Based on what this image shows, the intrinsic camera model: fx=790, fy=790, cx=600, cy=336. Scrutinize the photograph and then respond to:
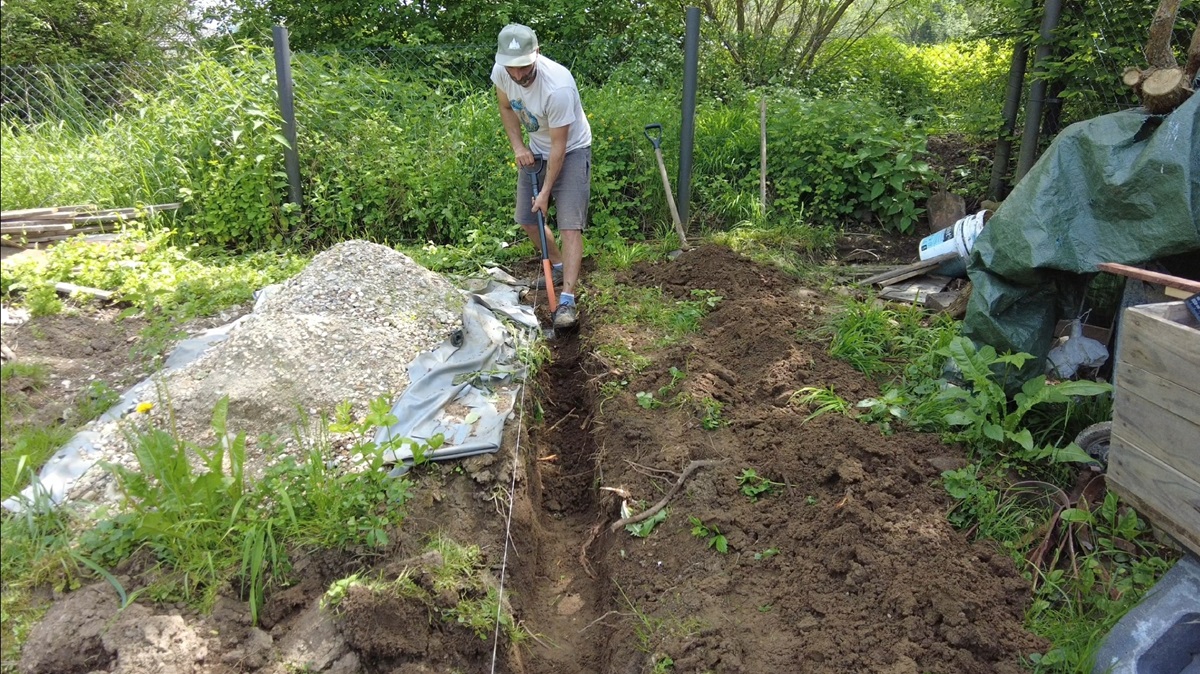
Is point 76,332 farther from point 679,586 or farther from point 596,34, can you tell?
point 596,34

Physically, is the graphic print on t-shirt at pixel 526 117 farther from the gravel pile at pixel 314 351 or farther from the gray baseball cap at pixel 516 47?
the gravel pile at pixel 314 351

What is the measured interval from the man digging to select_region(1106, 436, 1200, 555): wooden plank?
315cm

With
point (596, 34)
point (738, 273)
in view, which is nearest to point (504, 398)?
point (738, 273)

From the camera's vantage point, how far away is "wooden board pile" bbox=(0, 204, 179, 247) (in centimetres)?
221

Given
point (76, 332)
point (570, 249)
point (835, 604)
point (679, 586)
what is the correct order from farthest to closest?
point (570, 249)
point (76, 332)
point (679, 586)
point (835, 604)

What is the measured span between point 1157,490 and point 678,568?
161 cm

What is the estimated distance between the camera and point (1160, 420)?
98.2 inches

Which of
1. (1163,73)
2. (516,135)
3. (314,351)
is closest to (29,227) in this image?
(314,351)

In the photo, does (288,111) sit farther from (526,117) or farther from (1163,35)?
(1163,35)

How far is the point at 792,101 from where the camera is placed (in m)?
7.16

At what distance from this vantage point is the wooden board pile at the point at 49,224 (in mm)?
2205

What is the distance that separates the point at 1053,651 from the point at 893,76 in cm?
1048

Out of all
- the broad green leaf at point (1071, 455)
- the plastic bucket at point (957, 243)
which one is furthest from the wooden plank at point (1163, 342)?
the plastic bucket at point (957, 243)

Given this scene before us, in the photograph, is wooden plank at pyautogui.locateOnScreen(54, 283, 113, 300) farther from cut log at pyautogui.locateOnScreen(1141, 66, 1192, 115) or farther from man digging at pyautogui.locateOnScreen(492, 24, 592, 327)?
cut log at pyautogui.locateOnScreen(1141, 66, 1192, 115)
